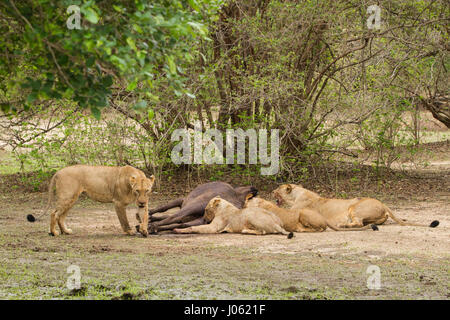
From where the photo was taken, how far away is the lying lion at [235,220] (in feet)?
31.0

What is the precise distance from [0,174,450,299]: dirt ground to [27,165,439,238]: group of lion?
226 mm

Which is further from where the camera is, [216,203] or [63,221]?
[216,203]

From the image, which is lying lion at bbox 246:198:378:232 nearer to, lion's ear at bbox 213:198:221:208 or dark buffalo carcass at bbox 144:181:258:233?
lion's ear at bbox 213:198:221:208

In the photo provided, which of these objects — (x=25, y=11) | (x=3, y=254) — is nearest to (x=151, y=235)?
(x=3, y=254)

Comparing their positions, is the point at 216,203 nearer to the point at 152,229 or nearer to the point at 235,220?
the point at 235,220

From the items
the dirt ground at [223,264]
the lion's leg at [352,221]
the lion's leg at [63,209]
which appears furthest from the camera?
the lion's leg at [352,221]

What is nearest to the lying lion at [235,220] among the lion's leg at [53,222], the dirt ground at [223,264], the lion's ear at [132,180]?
the dirt ground at [223,264]

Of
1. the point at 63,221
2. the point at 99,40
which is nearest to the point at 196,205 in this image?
the point at 63,221

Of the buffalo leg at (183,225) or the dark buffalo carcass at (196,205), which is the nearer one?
the buffalo leg at (183,225)

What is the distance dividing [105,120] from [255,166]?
3439mm

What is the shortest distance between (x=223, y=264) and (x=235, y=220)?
2.34m

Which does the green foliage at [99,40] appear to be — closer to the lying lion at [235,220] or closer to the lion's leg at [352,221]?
the lying lion at [235,220]

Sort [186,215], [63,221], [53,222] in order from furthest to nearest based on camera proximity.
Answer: [186,215]
[63,221]
[53,222]

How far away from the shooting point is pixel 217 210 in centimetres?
994
